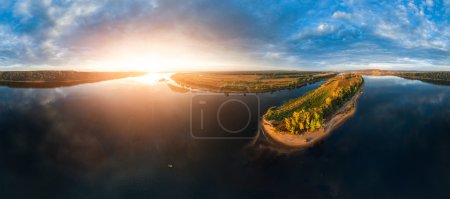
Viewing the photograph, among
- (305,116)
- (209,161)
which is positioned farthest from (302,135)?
(209,161)

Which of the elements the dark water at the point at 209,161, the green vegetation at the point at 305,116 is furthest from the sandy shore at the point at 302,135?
the dark water at the point at 209,161

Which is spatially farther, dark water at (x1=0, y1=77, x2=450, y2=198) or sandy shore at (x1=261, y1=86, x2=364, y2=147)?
sandy shore at (x1=261, y1=86, x2=364, y2=147)

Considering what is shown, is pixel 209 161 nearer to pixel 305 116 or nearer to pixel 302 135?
pixel 302 135

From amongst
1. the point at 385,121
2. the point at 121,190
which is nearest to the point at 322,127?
the point at 385,121

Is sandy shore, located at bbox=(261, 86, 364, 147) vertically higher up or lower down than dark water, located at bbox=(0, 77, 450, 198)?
higher up

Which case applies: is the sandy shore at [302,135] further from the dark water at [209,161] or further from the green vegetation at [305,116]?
the dark water at [209,161]

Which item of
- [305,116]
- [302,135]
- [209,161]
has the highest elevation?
[305,116]

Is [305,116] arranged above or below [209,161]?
above

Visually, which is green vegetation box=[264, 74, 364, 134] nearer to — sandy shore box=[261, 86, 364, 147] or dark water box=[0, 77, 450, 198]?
sandy shore box=[261, 86, 364, 147]

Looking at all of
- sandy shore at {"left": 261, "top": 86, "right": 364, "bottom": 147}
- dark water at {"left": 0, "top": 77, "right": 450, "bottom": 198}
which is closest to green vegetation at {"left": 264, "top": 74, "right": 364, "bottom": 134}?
sandy shore at {"left": 261, "top": 86, "right": 364, "bottom": 147}
